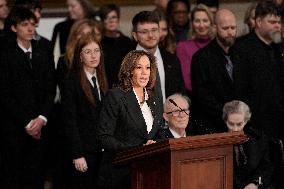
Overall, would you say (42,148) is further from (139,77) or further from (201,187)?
(201,187)

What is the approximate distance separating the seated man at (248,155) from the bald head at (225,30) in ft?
3.07

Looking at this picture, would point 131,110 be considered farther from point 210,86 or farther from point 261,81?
point 261,81

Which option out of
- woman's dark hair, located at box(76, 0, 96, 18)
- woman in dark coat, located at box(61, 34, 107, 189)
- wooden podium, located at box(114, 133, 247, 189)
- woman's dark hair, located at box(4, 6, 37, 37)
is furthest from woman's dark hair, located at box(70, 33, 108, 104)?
wooden podium, located at box(114, 133, 247, 189)

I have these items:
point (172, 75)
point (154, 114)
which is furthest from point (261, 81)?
point (154, 114)

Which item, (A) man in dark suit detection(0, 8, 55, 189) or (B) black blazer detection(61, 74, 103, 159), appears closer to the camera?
(B) black blazer detection(61, 74, 103, 159)

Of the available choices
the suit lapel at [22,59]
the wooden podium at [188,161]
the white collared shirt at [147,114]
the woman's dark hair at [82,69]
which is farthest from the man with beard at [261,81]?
the wooden podium at [188,161]

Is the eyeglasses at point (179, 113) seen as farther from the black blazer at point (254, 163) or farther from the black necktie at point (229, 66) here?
the black necktie at point (229, 66)

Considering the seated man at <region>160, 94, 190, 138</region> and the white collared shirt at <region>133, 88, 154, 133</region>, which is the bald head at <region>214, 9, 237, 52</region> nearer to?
the seated man at <region>160, 94, 190, 138</region>

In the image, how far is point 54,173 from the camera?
814 cm

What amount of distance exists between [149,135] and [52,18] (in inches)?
156

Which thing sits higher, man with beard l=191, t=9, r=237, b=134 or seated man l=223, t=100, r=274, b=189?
man with beard l=191, t=9, r=237, b=134

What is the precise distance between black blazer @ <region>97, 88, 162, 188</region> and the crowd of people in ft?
1.35

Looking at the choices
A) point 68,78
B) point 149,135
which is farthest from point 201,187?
point 68,78

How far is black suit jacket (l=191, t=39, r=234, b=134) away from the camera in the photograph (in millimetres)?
7391
